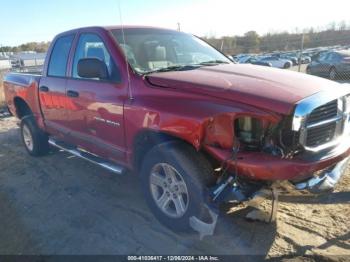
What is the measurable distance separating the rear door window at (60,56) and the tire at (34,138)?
1207 mm

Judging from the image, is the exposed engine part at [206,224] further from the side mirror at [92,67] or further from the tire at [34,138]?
A: the tire at [34,138]

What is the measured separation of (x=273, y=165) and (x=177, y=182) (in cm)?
98

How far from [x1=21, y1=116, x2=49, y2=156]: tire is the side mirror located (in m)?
2.63

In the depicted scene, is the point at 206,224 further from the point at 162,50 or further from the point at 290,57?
the point at 290,57

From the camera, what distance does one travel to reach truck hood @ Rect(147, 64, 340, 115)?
9.28 feet

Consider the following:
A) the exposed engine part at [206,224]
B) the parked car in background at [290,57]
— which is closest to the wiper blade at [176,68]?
the exposed engine part at [206,224]

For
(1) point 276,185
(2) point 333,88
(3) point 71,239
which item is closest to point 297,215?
(1) point 276,185

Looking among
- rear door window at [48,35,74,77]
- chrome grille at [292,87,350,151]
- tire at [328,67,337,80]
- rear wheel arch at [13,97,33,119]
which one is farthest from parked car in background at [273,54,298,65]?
chrome grille at [292,87,350,151]

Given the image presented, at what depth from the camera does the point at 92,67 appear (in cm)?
369

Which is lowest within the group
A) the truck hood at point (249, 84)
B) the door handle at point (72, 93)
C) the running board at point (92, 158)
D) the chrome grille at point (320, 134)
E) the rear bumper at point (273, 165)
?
the running board at point (92, 158)

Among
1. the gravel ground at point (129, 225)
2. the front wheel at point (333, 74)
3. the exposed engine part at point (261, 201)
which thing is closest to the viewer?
the exposed engine part at point (261, 201)

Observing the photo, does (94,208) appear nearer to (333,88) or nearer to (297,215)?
(297,215)

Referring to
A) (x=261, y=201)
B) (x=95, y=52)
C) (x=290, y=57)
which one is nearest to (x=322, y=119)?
(x=261, y=201)

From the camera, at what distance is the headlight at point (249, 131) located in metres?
2.92
